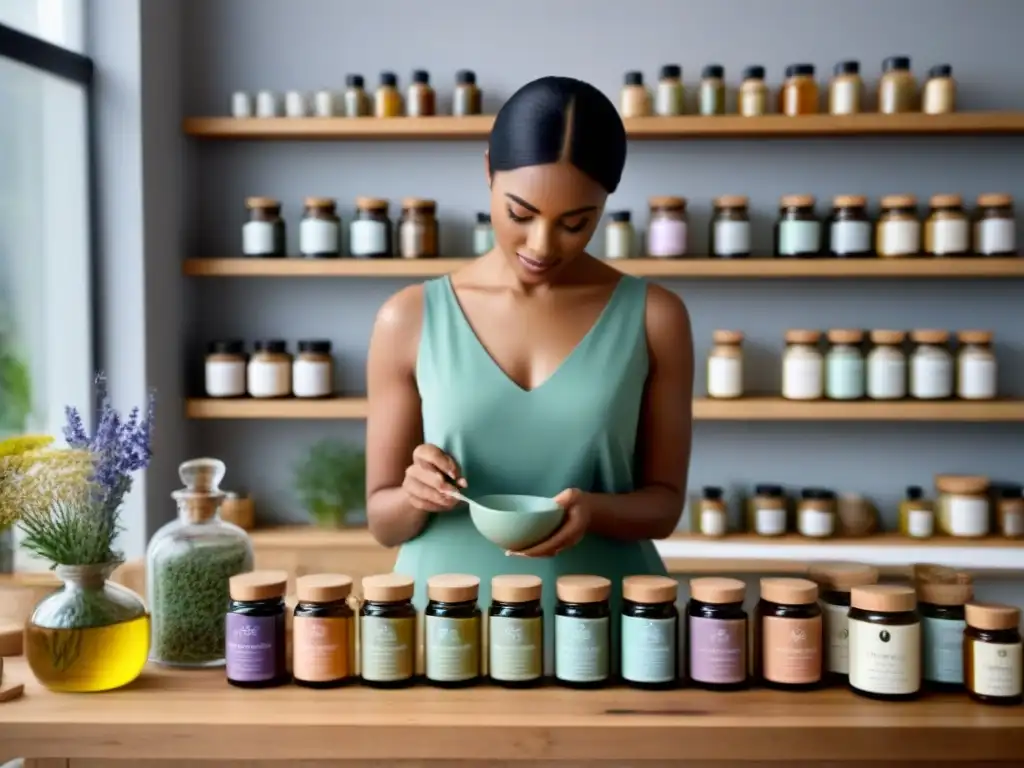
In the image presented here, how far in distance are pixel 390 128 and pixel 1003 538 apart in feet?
5.93

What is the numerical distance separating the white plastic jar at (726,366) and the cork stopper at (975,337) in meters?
0.54

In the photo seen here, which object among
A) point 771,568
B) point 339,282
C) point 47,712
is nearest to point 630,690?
point 47,712

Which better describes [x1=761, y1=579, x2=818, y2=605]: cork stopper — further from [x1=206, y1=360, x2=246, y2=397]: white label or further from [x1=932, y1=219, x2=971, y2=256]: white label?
[x1=206, y1=360, x2=246, y2=397]: white label

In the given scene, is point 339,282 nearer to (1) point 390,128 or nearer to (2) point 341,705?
(1) point 390,128

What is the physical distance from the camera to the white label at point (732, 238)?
272 centimetres

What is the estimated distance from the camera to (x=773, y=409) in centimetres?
270

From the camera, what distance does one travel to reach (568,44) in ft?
9.42

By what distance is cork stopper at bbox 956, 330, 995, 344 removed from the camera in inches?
106

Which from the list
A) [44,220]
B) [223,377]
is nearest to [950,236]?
[223,377]

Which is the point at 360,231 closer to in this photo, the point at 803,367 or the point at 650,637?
the point at 803,367

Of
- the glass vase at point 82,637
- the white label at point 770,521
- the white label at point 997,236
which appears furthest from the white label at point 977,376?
the glass vase at point 82,637

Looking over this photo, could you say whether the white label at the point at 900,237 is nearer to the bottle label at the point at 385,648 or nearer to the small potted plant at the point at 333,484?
the small potted plant at the point at 333,484

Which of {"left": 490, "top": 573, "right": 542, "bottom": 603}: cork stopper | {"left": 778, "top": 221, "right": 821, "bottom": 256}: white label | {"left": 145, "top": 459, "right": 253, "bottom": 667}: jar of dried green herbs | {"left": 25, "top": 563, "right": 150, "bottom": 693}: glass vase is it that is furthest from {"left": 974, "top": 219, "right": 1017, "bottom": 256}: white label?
{"left": 25, "top": 563, "right": 150, "bottom": 693}: glass vase

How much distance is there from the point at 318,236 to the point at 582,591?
6.33 feet
